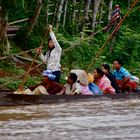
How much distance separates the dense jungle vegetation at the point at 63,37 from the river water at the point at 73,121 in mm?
4016

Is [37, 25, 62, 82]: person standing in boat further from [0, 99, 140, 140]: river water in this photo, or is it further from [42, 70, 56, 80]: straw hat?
[0, 99, 140, 140]: river water

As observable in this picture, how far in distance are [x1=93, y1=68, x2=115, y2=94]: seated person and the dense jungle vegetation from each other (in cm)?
291

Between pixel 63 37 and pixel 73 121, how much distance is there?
Answer: 33.7 feet

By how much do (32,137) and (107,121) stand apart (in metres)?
2.15

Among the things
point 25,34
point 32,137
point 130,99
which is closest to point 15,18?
point 25,34

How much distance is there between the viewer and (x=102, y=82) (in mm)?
14414

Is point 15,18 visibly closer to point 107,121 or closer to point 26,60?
point 26,60

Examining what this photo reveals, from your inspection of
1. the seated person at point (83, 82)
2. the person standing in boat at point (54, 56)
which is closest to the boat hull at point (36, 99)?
the seated person at point (83, 82)

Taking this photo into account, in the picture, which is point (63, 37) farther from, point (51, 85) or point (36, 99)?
point (36, 99)

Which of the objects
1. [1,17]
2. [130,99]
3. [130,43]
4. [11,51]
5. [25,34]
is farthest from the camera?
[130,43]

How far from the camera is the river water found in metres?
9.33

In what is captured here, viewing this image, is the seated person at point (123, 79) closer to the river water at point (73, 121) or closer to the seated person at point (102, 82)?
the seated person at point (102, 82)

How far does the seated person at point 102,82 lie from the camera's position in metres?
14.3

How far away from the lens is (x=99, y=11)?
Result: 2522 centimetres
